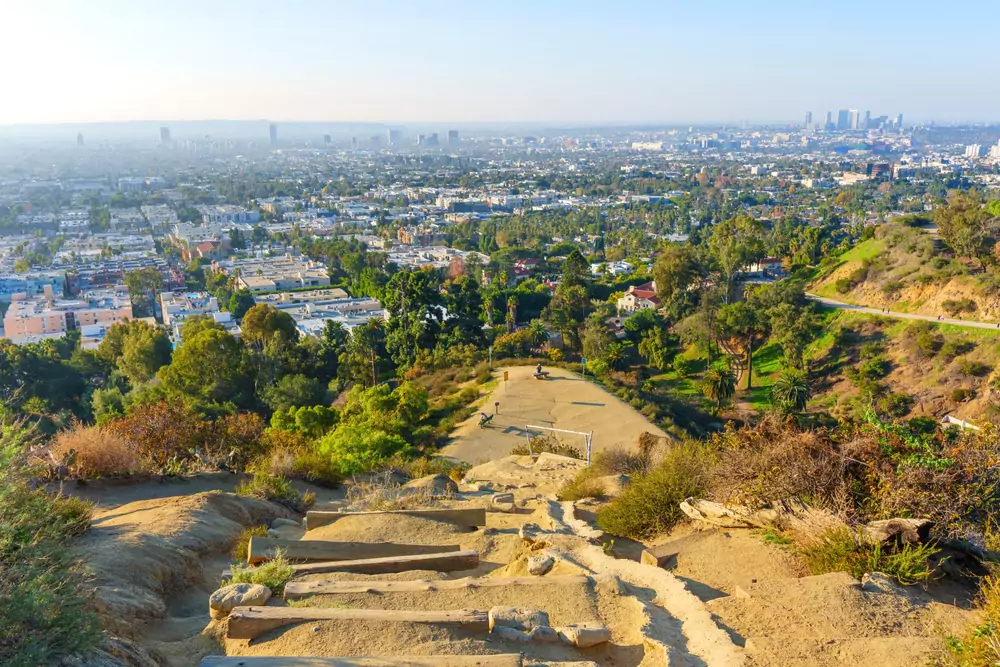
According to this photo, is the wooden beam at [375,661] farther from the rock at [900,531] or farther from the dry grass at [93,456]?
the dry grass at [93,456]

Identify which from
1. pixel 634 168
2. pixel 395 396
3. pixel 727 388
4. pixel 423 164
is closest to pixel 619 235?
pixel 727 388

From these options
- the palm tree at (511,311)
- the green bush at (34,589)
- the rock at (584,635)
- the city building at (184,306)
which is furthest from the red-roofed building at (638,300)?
the green bush at (34,589)

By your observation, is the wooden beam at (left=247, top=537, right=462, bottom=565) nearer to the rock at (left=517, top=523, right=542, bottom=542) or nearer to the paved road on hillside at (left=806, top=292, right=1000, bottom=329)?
the rock at (left=517, top=523, right=542, bottom=542)

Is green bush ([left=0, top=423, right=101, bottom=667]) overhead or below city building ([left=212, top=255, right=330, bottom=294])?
overhead

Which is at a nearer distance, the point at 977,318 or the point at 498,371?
the point at 498,371

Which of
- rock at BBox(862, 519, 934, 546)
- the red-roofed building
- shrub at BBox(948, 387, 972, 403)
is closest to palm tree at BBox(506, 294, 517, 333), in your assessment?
the red-roofed building

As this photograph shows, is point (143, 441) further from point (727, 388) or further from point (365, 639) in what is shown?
point (727, 388)

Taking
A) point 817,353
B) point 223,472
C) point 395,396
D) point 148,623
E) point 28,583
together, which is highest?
point 28,583
